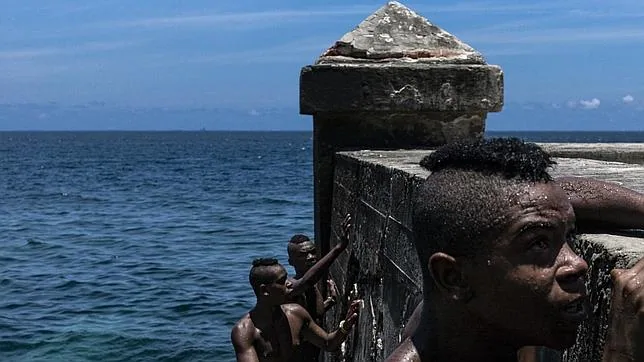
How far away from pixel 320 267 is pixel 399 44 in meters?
1.42

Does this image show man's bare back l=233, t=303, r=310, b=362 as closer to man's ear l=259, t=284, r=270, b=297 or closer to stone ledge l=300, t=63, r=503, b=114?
man's ear l=259, t=284, r=270, b=297

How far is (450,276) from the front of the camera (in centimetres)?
208

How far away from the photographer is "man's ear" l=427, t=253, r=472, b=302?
6.75 feet

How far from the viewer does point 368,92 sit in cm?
594

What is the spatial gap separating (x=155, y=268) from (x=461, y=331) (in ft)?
59.5

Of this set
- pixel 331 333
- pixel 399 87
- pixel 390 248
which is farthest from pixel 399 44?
pixel 390 248

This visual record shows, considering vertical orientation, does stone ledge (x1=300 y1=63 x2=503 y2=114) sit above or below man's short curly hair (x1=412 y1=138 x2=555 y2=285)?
above

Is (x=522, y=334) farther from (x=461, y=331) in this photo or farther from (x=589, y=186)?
(x=589, y=186)

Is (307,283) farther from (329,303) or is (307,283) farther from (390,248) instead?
(390,248)

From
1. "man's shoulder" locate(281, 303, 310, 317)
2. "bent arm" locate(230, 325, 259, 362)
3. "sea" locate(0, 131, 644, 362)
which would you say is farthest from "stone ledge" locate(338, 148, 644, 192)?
"bent arm" locate(230, 325, 259, 362)

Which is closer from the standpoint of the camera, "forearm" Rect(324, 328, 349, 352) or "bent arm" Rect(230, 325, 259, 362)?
"forearm" Rect(324, 328, 349, 352)

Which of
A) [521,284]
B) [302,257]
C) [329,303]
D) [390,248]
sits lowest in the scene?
[329,303]

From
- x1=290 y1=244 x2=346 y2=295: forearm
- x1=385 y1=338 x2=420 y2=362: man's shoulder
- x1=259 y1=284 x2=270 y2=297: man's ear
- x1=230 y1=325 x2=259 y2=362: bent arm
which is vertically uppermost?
x1=385 y1=338 x2=420 y2=362: man's shoulder

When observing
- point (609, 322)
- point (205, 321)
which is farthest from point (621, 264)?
point (205, 321)
